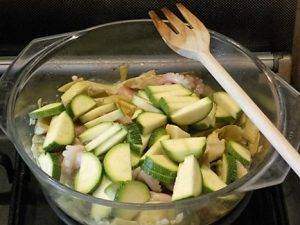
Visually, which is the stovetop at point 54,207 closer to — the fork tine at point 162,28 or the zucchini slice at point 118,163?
the zucchini slice at point 118,163

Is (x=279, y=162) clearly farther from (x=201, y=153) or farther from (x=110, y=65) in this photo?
(x=110, y=65)

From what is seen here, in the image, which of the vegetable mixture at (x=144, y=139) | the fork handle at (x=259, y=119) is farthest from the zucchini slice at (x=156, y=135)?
the fork handle at (x=259, y=119)

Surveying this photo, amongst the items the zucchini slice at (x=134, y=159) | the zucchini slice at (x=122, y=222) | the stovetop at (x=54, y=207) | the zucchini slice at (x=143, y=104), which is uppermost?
the zucchini slice at (x=143, y=104)

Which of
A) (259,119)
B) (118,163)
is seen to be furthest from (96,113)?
(259,119)

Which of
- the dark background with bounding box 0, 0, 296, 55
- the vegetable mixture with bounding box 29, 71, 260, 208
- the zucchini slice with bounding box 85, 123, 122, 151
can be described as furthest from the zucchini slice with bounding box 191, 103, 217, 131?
the dark background with bounding box 0, 0, 296, 55

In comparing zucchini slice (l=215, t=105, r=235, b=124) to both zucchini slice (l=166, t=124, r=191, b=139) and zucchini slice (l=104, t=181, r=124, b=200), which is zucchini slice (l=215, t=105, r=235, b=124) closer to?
zucchini slice (l=166, t=124, r=191, b=139)
